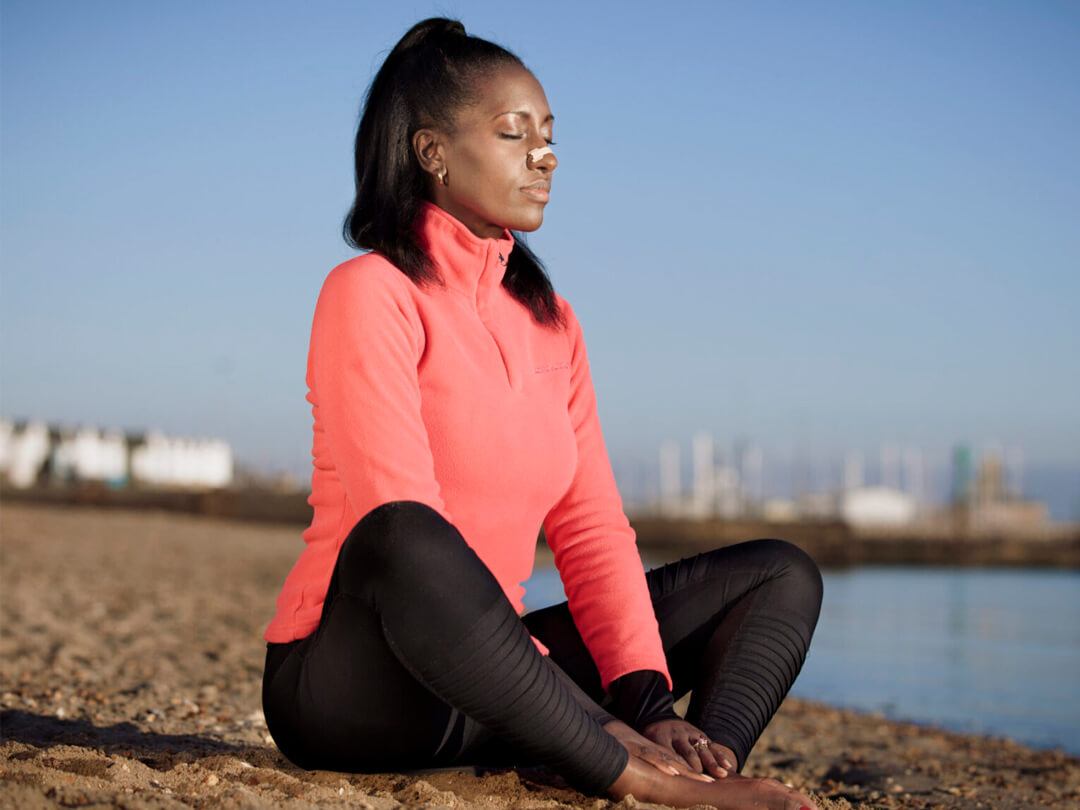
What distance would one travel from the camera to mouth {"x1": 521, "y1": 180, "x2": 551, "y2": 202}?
2.05 meters

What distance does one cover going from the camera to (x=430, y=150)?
205 centimetres

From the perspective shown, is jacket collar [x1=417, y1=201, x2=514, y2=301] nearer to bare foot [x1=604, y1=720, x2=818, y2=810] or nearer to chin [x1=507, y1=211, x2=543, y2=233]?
chin [x1=507, y1=211, x2=543, y2=233]

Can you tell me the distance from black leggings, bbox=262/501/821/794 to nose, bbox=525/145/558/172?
0.79 metres

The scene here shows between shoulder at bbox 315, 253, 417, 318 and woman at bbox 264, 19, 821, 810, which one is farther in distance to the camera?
shoulder at bbox 315, 253, 417, 318

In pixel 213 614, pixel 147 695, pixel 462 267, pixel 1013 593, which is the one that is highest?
pixel 462 267

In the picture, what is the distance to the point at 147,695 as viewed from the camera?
3.59 meters

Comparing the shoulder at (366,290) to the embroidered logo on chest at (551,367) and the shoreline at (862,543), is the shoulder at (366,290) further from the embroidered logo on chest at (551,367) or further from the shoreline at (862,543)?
the shoreline at (862,543)

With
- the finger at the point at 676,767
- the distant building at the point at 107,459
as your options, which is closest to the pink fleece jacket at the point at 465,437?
the finger at the point at 676,767

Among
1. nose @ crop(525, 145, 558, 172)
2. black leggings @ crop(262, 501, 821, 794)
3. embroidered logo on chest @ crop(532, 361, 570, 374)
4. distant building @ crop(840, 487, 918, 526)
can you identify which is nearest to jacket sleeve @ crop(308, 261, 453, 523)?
black leggings @ crop(262, 501, 821, 794)

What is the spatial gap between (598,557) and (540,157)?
2.64ft

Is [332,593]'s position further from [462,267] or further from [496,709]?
[462,267]

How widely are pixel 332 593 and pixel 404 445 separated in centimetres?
27

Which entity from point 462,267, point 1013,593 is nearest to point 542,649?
point 462,267

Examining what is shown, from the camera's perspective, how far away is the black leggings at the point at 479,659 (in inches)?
62.5
